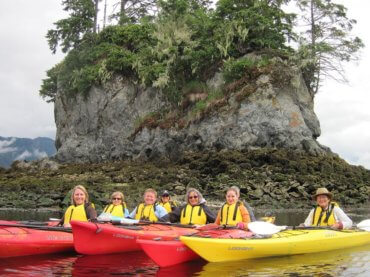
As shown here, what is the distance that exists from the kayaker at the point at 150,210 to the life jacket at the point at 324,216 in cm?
327

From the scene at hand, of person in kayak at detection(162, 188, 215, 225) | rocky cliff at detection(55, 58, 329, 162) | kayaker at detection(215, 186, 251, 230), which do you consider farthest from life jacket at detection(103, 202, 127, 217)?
rocky cliff at detection(55, 58, 329, 162)

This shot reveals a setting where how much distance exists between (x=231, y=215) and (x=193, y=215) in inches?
36.2

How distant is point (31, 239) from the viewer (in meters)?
8.74

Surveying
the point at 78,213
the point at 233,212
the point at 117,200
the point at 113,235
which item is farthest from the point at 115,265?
the point at 233,212

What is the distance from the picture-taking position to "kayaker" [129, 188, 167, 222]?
34.6 ft

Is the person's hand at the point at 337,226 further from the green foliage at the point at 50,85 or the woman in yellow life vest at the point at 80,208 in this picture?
the green foliage at the point at 50,85

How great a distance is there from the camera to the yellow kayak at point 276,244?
809cm

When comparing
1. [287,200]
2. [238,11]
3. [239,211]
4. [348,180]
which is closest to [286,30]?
[238,11]

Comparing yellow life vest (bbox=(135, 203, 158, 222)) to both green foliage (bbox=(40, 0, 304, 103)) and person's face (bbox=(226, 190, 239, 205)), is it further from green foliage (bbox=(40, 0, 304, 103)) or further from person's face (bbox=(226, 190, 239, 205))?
green foliage (bbox=(40, 0, 304, 103))

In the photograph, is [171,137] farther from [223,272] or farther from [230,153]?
[223,272]

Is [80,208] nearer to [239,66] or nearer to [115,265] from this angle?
[115,265]

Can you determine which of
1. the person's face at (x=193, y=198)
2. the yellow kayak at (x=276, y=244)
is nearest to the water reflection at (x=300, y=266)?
the yellow kayak at (x=276, y=244)

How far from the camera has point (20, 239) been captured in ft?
28.2

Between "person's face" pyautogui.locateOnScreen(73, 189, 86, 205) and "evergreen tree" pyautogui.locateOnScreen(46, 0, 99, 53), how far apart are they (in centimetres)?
2843
